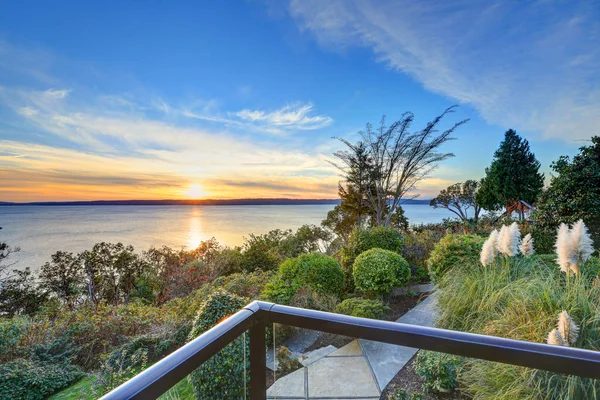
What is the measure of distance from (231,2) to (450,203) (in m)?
16.4

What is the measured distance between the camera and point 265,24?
172 inches

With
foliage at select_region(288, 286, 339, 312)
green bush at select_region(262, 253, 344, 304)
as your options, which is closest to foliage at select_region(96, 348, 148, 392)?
green bush at select_region(262, 253, 344, 304)

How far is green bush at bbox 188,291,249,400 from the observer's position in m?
0.78

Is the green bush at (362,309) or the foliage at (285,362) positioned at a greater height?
the foliage at (285,362)

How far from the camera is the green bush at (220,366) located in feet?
2.57

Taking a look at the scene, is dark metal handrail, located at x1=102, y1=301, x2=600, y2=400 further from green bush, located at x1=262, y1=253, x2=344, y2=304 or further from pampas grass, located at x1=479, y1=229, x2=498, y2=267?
green bush, located at x1=262, y1=253, x2=344, y2=304

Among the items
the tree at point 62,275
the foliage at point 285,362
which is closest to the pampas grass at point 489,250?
the foliage at point 285,362

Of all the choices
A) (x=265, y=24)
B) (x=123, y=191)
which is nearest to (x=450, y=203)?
(x=265, y=24)

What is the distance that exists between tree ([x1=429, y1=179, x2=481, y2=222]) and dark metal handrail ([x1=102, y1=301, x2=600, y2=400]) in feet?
57.5

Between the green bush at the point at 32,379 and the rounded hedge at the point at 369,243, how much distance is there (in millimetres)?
4139

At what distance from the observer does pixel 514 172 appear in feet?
48.7

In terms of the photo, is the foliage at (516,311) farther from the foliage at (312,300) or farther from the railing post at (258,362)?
the foliage at (312,300)

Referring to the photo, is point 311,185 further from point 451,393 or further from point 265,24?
point 451,393

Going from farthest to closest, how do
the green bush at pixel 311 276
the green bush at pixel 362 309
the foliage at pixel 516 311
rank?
the green bush at pixel 311 276 < the green bush at pixel 362 309 < the foliage at pixel 516 311
